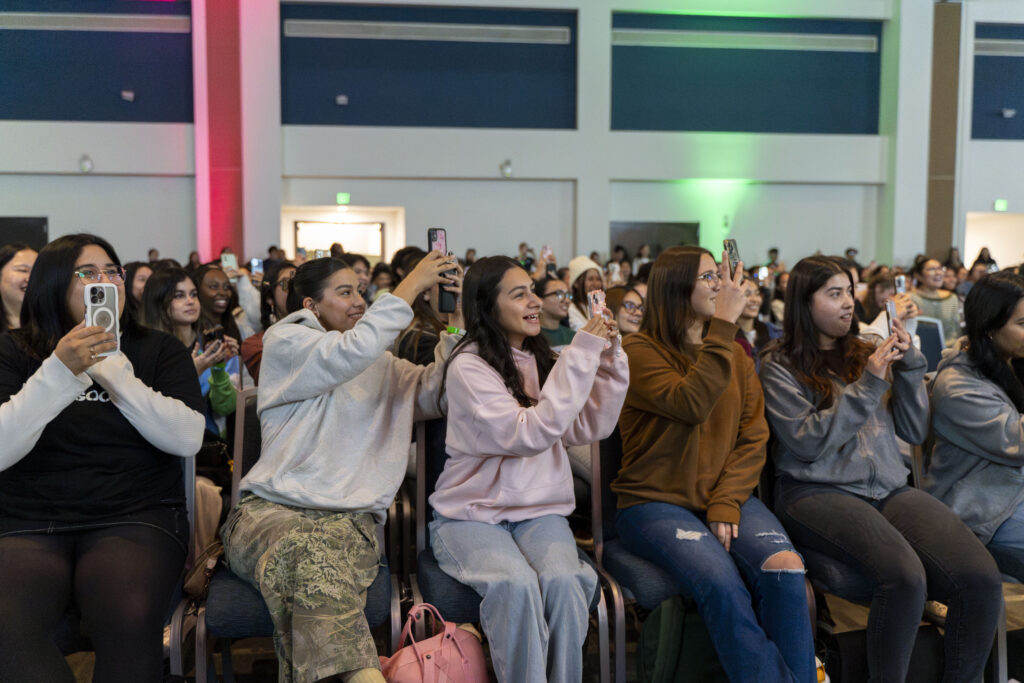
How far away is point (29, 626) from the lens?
2.06 m

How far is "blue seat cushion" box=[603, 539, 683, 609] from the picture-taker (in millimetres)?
2502

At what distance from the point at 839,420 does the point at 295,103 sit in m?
12.4

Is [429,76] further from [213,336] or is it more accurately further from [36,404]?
[36,404]

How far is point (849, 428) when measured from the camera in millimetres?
2719

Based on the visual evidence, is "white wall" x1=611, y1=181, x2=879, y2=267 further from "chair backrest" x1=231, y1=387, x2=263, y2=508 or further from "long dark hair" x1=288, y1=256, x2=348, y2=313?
"chair backrest" x1=231, y1=387, x2=263, y2=508

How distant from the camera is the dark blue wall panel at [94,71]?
13031 millimetres

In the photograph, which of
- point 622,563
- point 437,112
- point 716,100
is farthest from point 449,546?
point 716,100

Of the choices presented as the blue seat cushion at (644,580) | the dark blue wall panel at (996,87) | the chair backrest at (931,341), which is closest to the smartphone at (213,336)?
the blue seat cushion at (644,580)

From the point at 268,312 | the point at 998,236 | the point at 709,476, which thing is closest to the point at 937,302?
the point at 709,476

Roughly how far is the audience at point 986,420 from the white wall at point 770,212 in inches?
461

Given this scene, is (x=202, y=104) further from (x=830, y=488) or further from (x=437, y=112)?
(x=830, y=488)

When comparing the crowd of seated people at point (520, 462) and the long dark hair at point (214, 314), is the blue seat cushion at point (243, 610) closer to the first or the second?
the crowd of seated people at point (520, 462)

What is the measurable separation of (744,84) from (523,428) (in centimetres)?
1323

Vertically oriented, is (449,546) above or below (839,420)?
below
